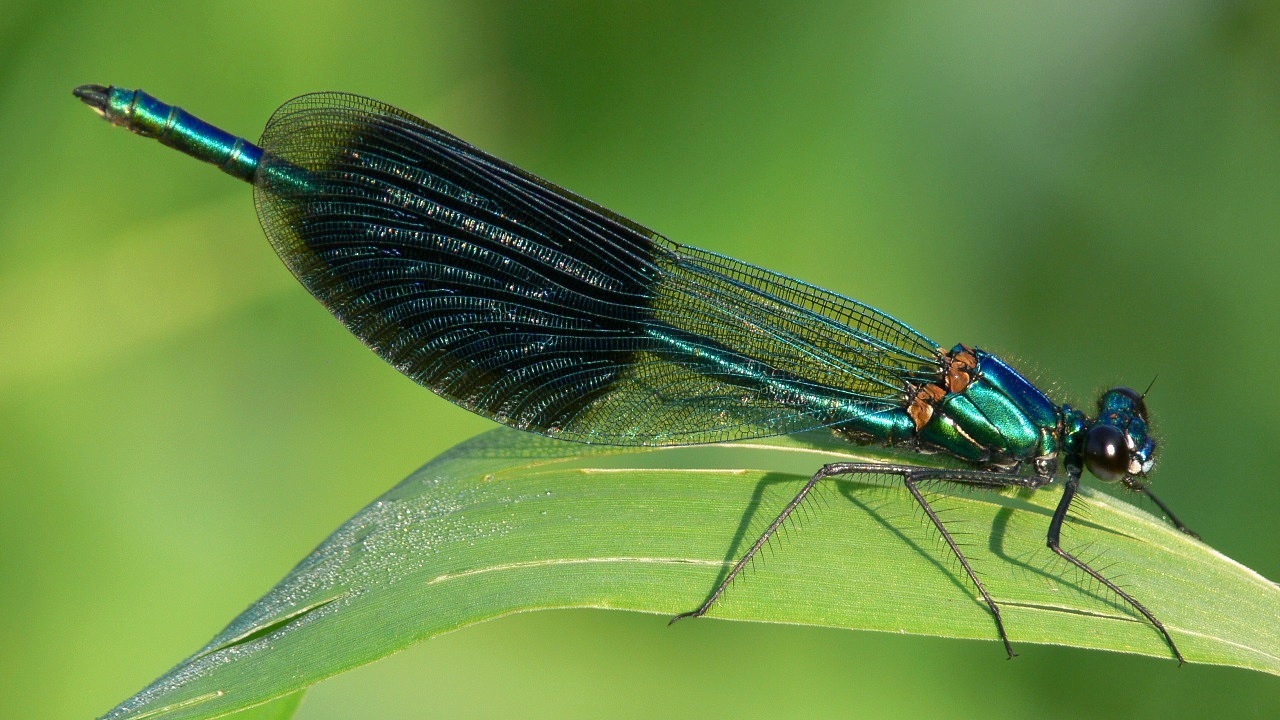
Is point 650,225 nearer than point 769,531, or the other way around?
point 769,531

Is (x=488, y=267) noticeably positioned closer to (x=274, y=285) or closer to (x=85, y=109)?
(x=274, y=285)

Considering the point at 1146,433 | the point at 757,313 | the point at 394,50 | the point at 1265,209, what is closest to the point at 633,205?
the point at 757,313

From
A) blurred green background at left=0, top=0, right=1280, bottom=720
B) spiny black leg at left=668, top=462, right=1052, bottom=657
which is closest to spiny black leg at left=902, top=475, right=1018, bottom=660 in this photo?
spiny black leg at left=668, top=462, right=1052, bottom=657

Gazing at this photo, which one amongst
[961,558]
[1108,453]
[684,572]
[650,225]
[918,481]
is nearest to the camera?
[684,572]

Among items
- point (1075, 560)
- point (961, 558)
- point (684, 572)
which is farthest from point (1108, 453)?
point (684, 572)

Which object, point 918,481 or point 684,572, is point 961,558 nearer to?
point 918,481

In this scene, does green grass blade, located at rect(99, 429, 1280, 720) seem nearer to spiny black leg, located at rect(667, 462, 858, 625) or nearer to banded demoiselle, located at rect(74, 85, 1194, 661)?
spiny black leg, located at rect(667, 462, 858, 625)

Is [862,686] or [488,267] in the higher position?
[488,267]

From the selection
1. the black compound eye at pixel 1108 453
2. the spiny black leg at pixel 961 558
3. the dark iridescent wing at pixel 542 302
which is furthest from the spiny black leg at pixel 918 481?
the dark iridescent wing at pixel 542 302
